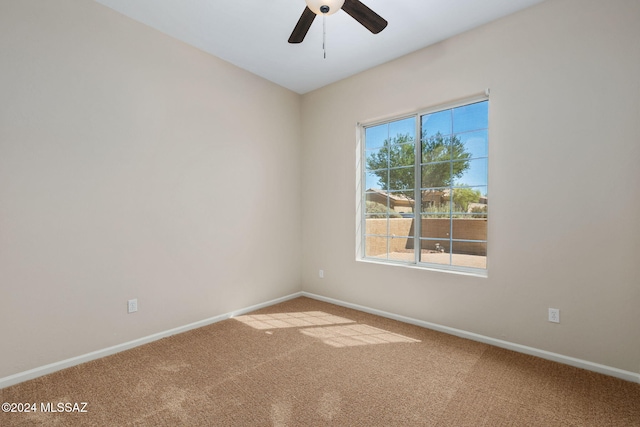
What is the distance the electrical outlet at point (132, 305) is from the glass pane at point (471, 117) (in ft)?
11.2

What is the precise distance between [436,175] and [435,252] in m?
0.81

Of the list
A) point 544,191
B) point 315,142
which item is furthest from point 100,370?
point 544,191

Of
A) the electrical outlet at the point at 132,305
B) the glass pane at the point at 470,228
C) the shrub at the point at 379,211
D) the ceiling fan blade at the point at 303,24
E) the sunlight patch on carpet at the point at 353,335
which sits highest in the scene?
the ceiling fan blade at the point at 303,24

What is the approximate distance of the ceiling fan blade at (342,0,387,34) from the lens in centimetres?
192

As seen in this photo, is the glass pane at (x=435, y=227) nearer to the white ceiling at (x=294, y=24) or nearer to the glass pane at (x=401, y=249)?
the glass pane at (x=401, y=249)

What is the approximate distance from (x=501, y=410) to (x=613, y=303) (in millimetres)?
1197

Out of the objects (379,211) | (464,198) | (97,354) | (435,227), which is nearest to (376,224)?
(379,211)

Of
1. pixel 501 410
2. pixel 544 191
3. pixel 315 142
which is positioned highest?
pixel 315 142

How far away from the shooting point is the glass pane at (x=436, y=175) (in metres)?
3.03

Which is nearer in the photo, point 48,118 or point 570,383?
point 570,383

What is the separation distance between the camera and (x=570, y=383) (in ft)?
6.70

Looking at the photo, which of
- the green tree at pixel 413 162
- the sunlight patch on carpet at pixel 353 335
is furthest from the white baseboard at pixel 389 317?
the green tree at pixel 413 162

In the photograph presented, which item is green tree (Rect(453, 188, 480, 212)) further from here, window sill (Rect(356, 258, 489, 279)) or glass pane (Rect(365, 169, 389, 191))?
glass pane (Rect(365, 169, 389, 191))

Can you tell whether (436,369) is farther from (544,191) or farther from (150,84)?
(150,84)
